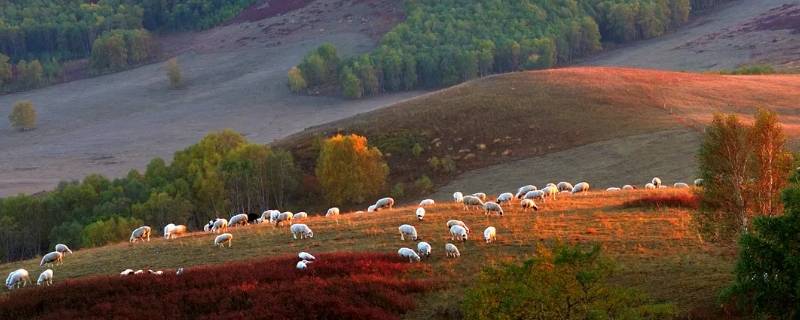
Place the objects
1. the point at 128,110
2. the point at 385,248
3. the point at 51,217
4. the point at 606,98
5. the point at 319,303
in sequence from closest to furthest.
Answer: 1. the point at 319,303
2. the point at 385,248
3. the point at 51,217
4. the point at 606,98
5. the point at 128,110

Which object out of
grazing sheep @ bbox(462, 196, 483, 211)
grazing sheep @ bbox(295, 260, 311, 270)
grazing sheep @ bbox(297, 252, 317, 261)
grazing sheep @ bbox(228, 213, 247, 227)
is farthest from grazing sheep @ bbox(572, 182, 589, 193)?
grazing sheep @ bbox(295, 260, 311, 270)

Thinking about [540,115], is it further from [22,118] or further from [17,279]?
[22,118]

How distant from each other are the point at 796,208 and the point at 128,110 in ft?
555

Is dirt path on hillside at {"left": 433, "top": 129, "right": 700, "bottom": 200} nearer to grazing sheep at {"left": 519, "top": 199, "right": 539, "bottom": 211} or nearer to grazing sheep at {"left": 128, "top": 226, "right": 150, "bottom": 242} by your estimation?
grazing sheep at {"left": 519, "top": 199, "right": 539, "bottom": 211}

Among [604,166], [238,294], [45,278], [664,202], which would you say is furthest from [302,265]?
[604,166]

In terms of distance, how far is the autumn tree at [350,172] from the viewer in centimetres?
8594

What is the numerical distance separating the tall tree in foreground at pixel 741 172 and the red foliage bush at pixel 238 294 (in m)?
9.72

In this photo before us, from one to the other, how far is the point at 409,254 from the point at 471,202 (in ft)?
41.5

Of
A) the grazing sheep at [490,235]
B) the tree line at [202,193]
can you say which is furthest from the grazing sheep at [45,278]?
the tree line at [202,193]

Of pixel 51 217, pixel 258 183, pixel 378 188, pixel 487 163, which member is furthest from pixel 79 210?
pixel 487 163

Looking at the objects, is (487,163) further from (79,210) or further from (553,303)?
(553,303)

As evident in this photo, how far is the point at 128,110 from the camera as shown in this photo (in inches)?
6909

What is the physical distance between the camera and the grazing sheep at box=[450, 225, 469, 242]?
33031 millimetres

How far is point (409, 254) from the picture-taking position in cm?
3084
